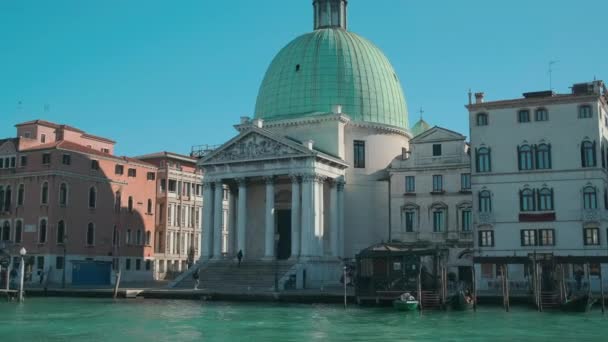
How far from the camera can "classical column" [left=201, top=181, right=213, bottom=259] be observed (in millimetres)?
56469

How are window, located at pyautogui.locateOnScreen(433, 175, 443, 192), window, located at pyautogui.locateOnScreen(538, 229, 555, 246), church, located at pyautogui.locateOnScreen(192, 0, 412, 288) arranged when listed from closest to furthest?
window, located at pyautogui.locateOnScreen(538, 229, 555, 246) < church, located at pyautogui.locateOnScreen(192, 0, 412, 288) < window, located at pyautogui.locateOnScreen(433, 175, 443, 192)

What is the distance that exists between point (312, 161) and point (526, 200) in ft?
47.8

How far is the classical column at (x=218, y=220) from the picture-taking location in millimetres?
56062

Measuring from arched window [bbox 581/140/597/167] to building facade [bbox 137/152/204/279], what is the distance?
36.6 meters

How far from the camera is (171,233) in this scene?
71.5m

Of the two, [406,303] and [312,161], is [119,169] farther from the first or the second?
[406,303]

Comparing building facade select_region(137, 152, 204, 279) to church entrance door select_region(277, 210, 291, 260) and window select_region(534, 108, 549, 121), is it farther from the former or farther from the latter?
window select_region(534, 108, 549, 121)

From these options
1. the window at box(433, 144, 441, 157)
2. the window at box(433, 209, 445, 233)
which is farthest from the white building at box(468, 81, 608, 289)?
→ the window at box(433, 209, 445, 233)

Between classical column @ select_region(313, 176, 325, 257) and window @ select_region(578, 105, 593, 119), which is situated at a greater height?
window @ select_region(578, 105, 593, 119)

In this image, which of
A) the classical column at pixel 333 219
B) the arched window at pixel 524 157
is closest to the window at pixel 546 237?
the arched window at pixel 524 157

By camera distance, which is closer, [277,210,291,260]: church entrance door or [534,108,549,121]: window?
[534,108,549,121]: window

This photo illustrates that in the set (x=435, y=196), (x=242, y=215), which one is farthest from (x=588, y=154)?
(x=242, y=215)

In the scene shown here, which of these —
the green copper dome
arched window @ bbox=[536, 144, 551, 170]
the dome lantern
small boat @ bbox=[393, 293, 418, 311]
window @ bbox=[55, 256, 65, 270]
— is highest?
the dome lantern

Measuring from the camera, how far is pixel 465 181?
53281 mm
